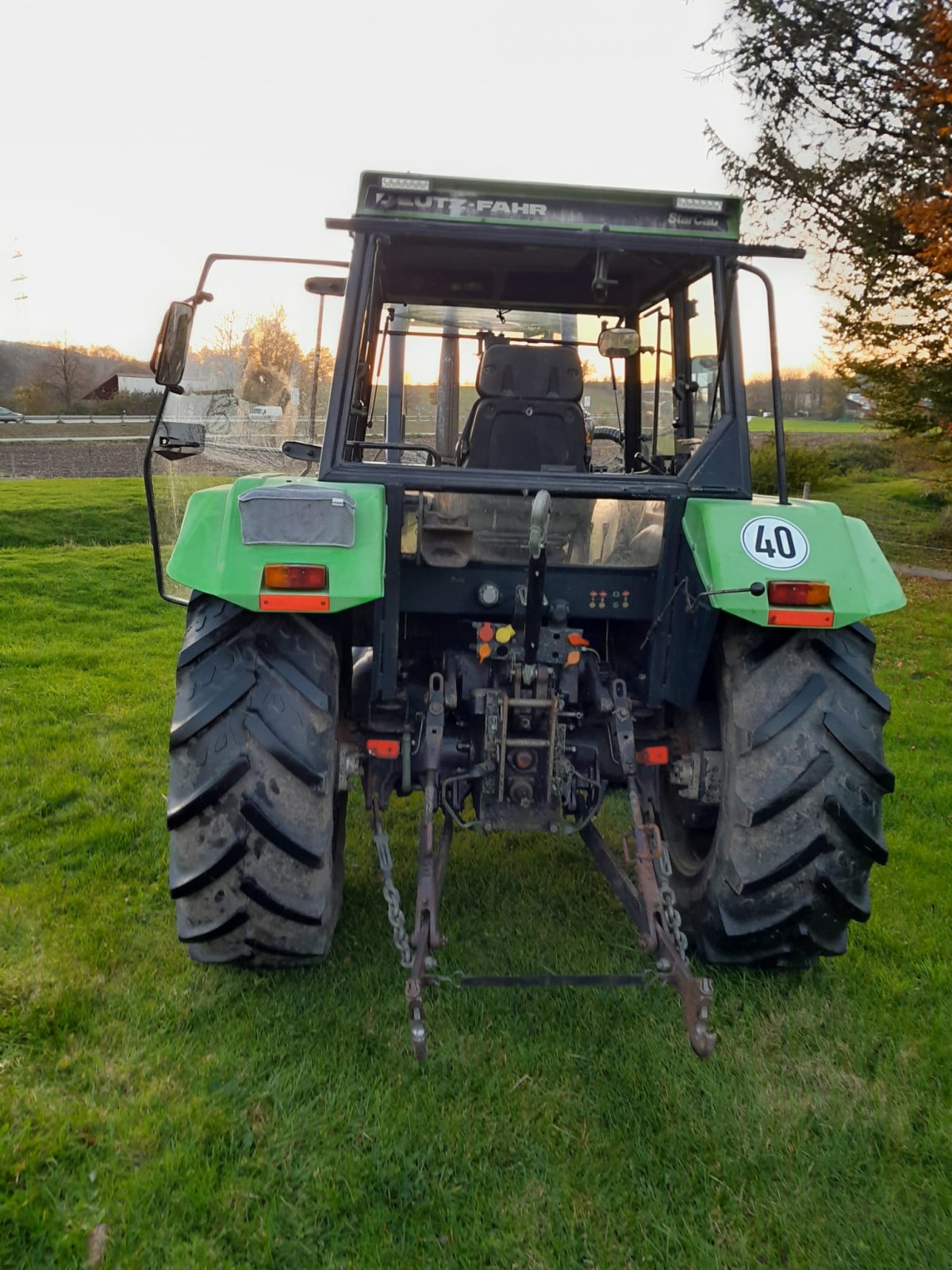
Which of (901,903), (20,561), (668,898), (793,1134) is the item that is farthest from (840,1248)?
(20,561)

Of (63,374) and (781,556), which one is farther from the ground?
(63,374)

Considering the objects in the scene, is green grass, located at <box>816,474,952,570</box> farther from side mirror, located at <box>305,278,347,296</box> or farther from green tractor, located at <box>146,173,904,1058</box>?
side mirror, located at <box>305,278,347,296</box>

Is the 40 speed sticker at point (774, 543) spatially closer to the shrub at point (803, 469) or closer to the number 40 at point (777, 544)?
the number 40 at point (777, 544)

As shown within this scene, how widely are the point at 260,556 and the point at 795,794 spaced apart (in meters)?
1.72

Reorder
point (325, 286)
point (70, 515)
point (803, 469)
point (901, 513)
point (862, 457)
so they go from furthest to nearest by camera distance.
Answer: point (862, 457)
point (803, 469)
point (901, 513)
point (70, 515)
point (325, 286)

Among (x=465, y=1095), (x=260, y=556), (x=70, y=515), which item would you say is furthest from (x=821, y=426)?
(x=465, y=1095)

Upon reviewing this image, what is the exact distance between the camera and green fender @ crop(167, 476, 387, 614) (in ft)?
9.27

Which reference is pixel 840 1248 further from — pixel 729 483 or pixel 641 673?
pixel 729 483

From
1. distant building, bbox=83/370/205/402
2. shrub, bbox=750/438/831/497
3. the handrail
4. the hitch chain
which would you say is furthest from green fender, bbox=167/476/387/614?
distant building, bbox=83/370/205/402

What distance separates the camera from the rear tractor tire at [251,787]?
2908 mm

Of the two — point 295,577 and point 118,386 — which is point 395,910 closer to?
point 295,577

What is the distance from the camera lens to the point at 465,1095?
272cm

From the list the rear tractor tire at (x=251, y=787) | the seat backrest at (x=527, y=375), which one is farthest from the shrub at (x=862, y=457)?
the rear tractor tire at (x=251, y=787)

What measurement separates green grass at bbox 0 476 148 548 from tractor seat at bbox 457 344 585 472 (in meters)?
12.1
